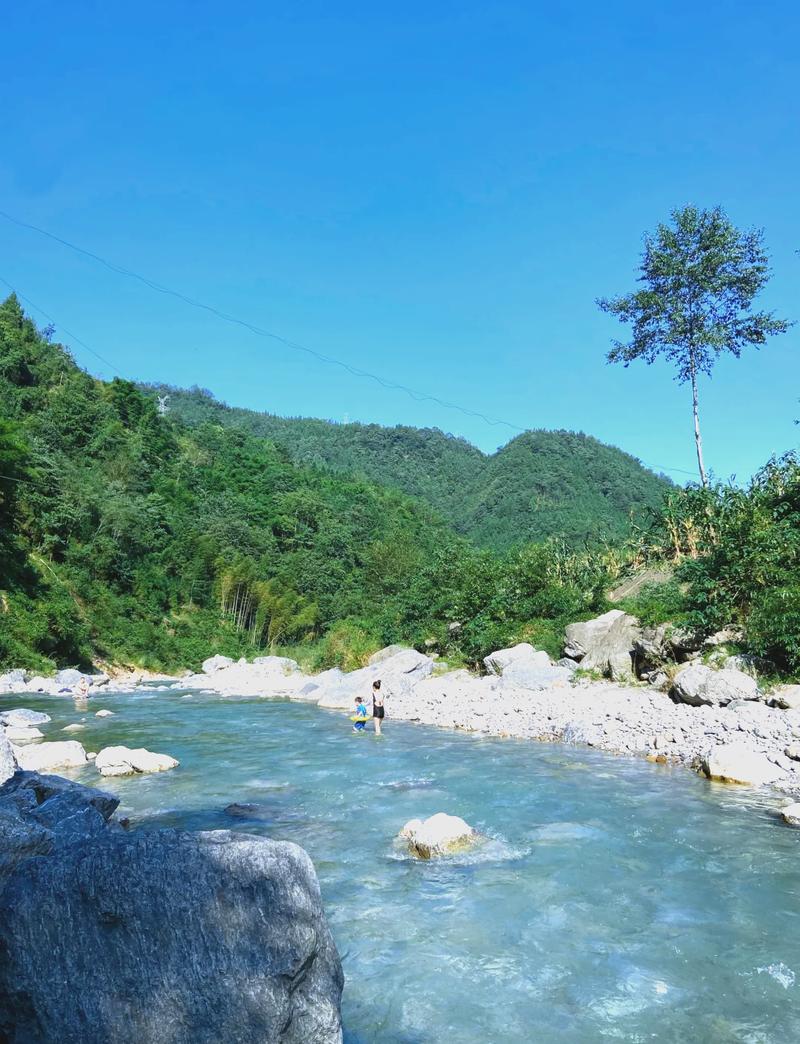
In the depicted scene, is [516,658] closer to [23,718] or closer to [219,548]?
[23,718]

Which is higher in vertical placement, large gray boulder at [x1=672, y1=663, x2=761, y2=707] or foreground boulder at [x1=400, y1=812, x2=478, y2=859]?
large gray boulder at [x1=672, y1=663, x2=761, y2=707]

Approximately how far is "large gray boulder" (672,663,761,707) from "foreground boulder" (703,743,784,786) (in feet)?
10.0

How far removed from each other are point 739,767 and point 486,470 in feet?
297

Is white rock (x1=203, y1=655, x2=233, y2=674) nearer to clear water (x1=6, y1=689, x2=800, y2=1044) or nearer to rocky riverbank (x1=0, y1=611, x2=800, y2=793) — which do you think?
rocky riverbank (x1=0, y1=611, x2=800, y2=793)

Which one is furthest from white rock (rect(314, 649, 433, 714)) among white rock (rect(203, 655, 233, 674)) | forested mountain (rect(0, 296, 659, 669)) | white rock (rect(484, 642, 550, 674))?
white rock (rect(203, 655, 233, 674))

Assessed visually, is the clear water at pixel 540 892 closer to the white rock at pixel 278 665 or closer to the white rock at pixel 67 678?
the white rock at pixel 67 678

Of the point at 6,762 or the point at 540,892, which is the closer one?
the point at 540,892

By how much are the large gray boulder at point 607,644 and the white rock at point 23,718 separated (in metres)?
13.6

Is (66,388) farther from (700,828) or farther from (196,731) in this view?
(700,828)

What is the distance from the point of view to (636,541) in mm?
24625

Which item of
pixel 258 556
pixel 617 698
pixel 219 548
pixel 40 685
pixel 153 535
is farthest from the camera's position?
pixel 258 556

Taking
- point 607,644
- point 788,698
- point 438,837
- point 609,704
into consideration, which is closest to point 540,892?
point 438,837

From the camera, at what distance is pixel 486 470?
99.2 m

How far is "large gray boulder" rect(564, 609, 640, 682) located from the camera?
58.4 feet
